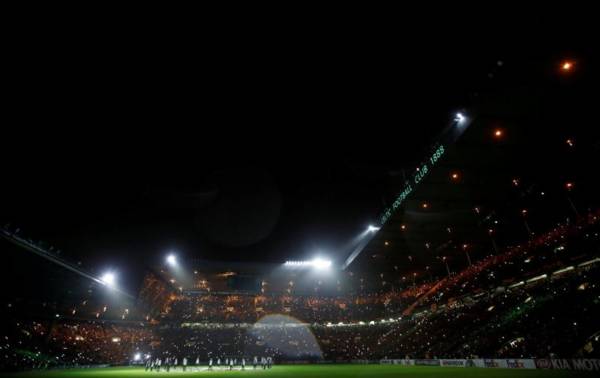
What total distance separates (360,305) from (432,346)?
23.0 m

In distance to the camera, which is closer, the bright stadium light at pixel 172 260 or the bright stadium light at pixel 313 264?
the bright stadium light at pixel 172 260

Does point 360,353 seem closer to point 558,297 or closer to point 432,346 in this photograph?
point 432,346

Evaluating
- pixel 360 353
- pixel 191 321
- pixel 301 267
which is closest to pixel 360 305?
pixel 360 353

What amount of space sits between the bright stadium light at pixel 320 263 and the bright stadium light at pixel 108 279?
25.0 metres

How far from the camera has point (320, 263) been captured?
46.1m

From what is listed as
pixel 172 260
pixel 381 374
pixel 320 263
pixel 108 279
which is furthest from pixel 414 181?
pixel 108 279

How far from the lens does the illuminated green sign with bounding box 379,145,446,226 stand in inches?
787

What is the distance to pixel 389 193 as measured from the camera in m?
27.8

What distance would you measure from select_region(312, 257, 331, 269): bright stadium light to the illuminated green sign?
1727cm

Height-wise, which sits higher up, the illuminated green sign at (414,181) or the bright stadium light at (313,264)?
the bright stadium light at (313,264)

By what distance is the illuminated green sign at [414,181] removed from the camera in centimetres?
1998

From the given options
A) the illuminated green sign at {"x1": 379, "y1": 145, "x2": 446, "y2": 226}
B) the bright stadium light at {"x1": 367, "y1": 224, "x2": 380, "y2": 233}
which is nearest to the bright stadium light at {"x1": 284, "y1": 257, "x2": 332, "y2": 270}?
the bright stadium light at {"x1": 367, "y1": 224, "x2": 380, "y2": 233}

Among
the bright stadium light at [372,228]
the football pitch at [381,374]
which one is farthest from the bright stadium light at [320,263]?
the football pitch at [381,374]

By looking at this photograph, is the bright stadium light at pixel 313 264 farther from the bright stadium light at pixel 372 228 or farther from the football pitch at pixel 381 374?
the football pitch at pixel 381 374
